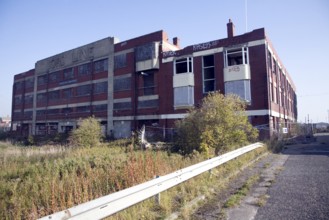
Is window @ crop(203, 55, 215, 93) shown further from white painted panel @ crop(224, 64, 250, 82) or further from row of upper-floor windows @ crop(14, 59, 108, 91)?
row of upper-floor windows @ crop(14, 59, 108, 91)

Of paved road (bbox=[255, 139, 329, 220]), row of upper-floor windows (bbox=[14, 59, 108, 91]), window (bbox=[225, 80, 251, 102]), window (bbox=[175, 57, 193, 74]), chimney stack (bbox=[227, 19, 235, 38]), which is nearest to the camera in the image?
paved road (bbox=[255, 139, 329, 220])

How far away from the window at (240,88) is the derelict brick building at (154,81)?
10 cm

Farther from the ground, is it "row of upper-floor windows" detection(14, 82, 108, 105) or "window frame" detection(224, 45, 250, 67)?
"window frame" detection(224, 45, 250, 67)

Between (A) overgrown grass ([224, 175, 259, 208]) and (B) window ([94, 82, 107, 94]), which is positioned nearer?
(A) overgrown grass ([224, 175, 259, 208])

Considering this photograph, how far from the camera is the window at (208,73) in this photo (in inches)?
1136

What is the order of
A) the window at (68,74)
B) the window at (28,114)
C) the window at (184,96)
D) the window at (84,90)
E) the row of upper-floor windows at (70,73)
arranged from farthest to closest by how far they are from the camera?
1. the window at (28,114)
2. the window at (68,74)
3. the window at (84,90)
4. the row of upper-floor windows at (70,73)
5. the window at (184,96)

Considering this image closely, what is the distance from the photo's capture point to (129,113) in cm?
3381

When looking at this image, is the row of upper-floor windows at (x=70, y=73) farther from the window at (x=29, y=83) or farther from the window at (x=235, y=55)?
the window at (x=235, y=55)

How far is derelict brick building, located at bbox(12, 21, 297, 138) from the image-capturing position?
84.3 ft

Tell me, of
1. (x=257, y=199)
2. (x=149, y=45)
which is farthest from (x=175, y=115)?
(x=257, y=199)

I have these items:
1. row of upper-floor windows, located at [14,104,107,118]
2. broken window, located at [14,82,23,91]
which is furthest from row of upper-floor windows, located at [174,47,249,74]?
broken window, located at [14,82,23,91]

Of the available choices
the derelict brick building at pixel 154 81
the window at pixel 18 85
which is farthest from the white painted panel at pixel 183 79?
the window at pixel 18 85

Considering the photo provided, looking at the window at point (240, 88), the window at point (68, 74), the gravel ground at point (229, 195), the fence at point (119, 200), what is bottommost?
the gravel ground at point (229, 195)

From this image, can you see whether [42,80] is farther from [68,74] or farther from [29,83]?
[68,74]
